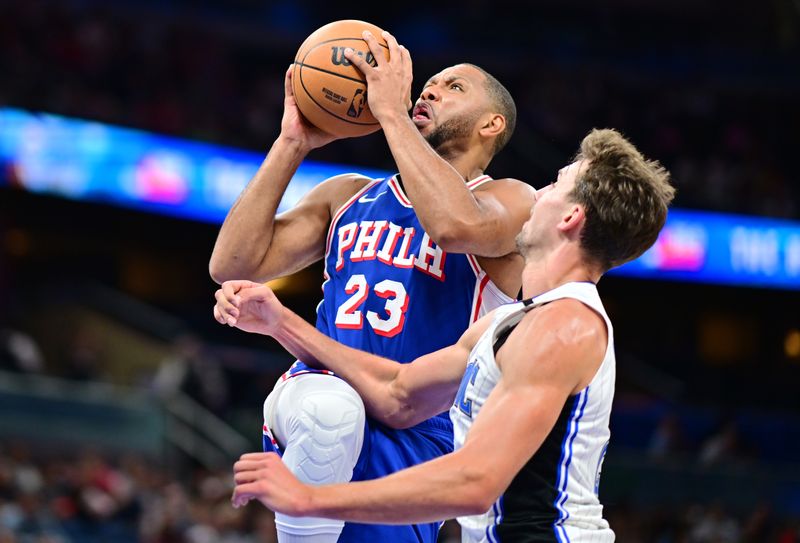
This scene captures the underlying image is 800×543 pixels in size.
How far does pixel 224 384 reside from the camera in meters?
15.8

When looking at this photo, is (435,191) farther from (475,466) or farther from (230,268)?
(475,466)

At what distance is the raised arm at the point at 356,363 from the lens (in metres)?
3.97

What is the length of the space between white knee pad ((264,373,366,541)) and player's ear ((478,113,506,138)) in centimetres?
138

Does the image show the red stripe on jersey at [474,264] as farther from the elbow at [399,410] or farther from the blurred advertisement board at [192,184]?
the blurred advertisement board at [192,184]

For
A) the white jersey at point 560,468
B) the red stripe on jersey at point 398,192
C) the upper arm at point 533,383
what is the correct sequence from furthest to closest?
the red stripe on jersey at point 398,192, the white jersey at point 560,468, the upper arm at point 533,383

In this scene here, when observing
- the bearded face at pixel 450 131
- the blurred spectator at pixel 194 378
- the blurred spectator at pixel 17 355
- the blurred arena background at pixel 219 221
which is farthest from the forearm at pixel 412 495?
the blurred spectator at pixel 17 355

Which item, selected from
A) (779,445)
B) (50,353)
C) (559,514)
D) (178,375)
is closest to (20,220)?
(50,353)

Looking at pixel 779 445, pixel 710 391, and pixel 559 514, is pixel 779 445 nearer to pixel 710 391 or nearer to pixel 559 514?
pixel 710 391

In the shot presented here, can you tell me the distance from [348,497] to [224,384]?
13.1m

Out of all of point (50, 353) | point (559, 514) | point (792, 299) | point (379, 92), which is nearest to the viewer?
point (559, 514)

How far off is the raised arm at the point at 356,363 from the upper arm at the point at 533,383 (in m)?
0.72

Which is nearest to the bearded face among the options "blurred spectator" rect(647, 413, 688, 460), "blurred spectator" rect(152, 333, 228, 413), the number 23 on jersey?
the number 23 on jersey

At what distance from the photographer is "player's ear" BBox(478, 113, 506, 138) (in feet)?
16.0

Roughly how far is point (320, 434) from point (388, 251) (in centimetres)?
93
